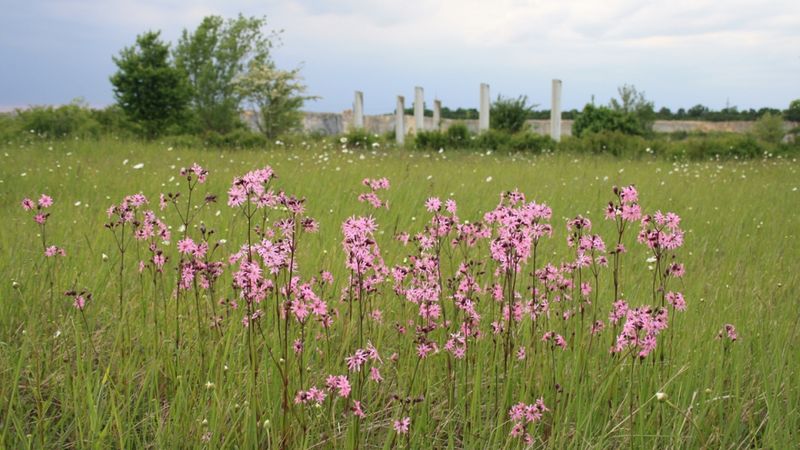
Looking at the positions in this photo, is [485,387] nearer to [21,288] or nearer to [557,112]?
[21,288]

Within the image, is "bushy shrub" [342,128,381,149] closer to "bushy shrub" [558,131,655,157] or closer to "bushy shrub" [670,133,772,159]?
"bushy shrub" [558,131,655,157]

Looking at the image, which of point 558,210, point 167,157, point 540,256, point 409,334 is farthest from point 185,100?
point 409,334

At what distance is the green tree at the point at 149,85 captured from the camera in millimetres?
22297

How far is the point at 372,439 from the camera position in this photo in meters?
2.40

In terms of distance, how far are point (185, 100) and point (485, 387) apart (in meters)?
22.5

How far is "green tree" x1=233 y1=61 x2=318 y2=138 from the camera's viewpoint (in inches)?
1233

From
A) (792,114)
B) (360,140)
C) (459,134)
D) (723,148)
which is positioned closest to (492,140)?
(459,134)

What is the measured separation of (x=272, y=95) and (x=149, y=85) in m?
9.01

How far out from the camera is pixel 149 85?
73.9 ft

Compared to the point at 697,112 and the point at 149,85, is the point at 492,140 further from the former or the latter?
the point at 697,112

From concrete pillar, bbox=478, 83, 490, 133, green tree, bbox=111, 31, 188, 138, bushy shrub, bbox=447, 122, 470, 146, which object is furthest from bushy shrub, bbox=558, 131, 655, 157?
green tree, bbox=111, 31, 188, 138

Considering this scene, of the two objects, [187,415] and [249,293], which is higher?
[249,293]

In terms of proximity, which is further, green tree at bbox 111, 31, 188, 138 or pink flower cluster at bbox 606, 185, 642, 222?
green tree at bbox 111, 31, 188, 138

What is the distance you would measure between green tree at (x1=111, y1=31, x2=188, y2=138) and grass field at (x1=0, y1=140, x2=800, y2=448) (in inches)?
651
